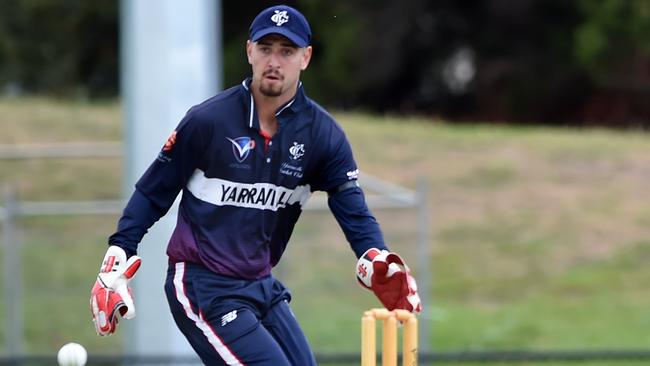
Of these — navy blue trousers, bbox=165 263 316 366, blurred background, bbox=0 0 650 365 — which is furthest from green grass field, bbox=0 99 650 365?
navy blue trousers, bbox=165 263 316 366

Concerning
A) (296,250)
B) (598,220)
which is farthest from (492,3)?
(296,250)

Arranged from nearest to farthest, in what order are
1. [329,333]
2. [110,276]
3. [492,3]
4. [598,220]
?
[110,276] → [329,333] → [598,220] → [492,3]


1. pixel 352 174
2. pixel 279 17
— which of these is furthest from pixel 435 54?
pixel 279 17

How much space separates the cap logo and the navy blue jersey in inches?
13.1

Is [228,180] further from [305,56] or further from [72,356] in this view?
[72,356]

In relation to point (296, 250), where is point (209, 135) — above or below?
above

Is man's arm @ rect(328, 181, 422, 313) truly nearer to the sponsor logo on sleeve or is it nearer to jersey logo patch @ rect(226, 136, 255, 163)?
the sponsor logo on sleeve

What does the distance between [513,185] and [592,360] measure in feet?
23.0

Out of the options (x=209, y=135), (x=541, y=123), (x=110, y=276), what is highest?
(x=209, y=135)

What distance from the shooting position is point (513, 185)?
17047 mm

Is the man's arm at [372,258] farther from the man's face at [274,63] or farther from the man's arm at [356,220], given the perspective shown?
the man's face at [274,63]

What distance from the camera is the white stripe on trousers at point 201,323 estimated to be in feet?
18.2

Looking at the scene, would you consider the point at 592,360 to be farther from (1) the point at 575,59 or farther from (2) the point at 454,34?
(2) the point at 454,34

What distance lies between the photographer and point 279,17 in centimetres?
553
